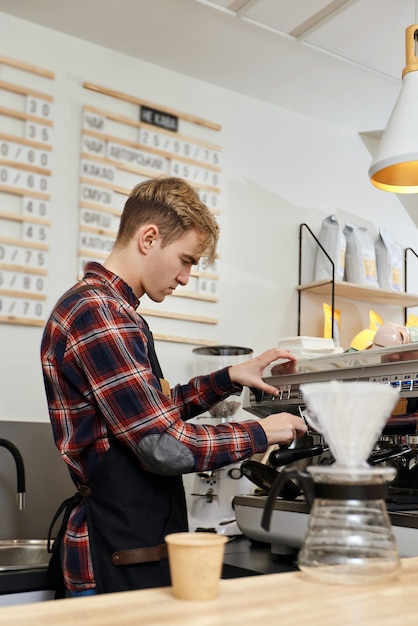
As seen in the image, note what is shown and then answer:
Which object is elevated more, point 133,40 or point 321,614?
point 133,40

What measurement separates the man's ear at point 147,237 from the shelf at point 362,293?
159 centimetres

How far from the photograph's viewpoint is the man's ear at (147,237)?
167 cm

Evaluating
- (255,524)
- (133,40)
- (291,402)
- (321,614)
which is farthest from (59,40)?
(321,614)

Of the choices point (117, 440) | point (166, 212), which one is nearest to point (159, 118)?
point (166, 212)

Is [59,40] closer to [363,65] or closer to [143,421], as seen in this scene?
[363,65]

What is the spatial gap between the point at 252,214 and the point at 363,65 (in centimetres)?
75

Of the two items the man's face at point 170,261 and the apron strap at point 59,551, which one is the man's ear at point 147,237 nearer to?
the man's face at point 170,261

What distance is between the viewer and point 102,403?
4.64 ft

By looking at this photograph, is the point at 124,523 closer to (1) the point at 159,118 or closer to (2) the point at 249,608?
(2) the point at 249,608

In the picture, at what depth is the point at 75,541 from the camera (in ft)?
4.92

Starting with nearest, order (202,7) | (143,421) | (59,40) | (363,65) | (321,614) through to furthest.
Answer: (321,614) → (143,421) → (202,7) → (59,40) → (363,65)

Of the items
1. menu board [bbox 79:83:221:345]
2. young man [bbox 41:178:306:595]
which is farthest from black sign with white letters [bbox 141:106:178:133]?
young man [bbox 41:178:306:595]

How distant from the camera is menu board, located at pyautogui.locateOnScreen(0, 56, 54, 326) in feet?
8.30

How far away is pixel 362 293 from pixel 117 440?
82.9 inches
